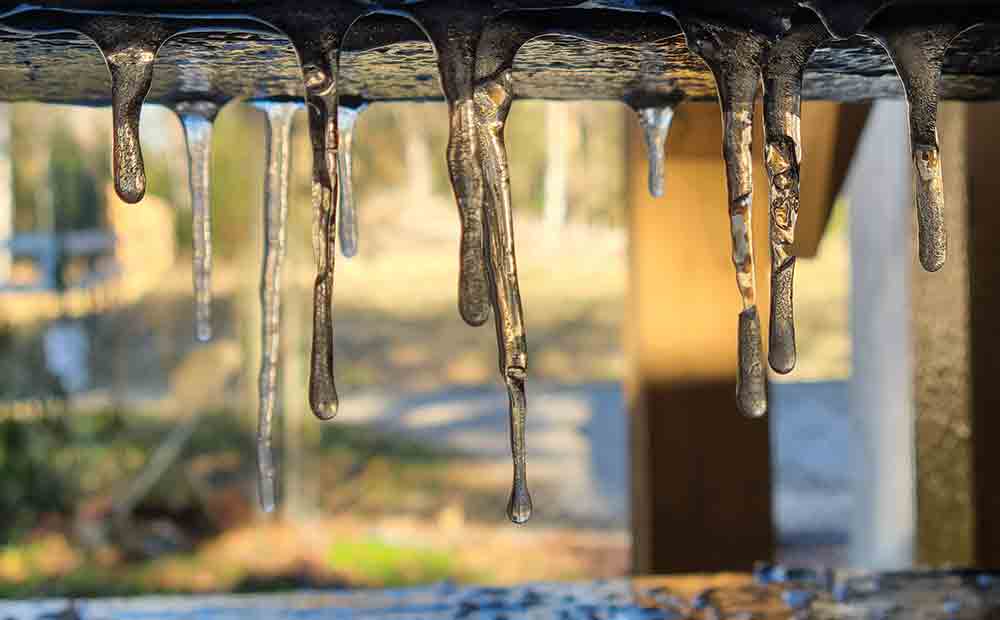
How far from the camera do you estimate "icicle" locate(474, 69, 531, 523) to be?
87 cm

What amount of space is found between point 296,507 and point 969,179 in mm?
4768

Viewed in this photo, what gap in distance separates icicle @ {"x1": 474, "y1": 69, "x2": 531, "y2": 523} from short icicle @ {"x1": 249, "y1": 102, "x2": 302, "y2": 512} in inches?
11.0

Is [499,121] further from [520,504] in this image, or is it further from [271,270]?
[271,270]

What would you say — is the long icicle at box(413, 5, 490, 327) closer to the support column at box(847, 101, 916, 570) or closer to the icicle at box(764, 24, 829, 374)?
the icicle at box(764, 24, 829, 374)

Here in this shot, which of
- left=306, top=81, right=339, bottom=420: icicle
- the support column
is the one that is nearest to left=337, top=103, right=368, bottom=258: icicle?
left=306, top=81, right=339, bottom=420: icicle

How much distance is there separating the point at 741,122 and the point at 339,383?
297 inches

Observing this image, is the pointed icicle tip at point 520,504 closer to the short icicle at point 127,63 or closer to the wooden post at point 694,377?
the short icicle at point 127,63

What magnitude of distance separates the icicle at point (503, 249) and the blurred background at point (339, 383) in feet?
13.9


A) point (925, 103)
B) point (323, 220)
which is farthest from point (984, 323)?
point (323, 220)

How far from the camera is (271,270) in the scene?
1209 millimetres

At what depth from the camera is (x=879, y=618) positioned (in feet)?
4.34

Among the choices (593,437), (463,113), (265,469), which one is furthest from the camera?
(593,437)

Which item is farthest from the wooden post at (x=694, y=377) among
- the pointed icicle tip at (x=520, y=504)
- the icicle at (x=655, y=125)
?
the pointed icicle tip at (x=520, y=504)

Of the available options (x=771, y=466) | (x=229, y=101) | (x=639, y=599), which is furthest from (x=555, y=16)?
(x=771, y=466)
